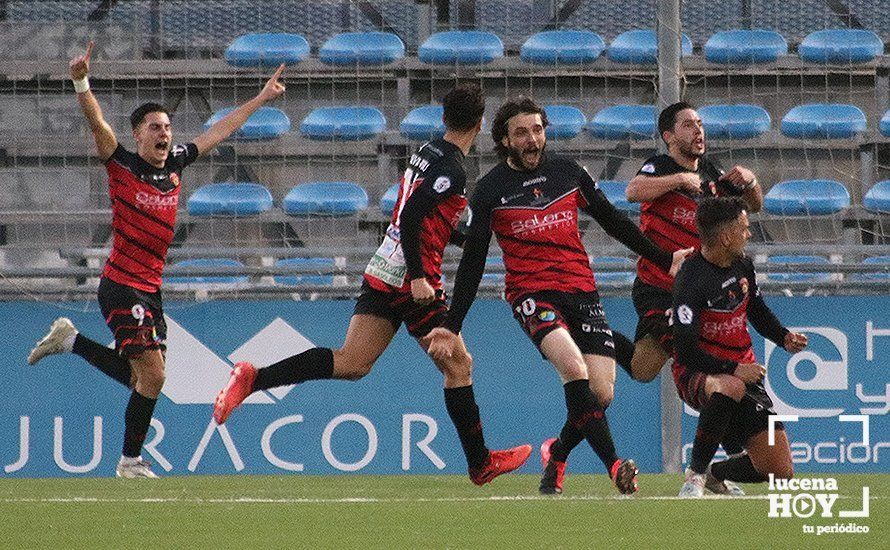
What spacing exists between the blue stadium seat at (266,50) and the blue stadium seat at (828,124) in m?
3.76

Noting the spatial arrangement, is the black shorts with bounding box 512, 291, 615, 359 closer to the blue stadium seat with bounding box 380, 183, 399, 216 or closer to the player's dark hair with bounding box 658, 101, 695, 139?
the player's dark hair with bounding box 658, 101, 695, 139

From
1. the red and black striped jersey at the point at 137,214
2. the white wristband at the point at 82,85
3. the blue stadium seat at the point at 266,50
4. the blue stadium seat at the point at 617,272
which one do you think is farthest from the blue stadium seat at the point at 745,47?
the white wristband at the point at 82,85

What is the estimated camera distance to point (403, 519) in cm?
571

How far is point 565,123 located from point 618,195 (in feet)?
2.25

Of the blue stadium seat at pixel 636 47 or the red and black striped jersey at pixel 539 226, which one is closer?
the red and black striped jersey at pixel 539 226

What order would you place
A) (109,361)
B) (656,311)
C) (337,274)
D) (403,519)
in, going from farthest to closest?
1. (337,274)
2. (109,361)
3. (656,311)
4. (403,519)

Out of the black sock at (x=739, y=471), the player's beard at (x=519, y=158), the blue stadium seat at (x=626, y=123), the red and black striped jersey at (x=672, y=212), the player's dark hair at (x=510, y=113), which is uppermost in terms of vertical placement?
the player's dark hair at (x=510, y=113)

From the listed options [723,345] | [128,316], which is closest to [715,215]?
[723,345]

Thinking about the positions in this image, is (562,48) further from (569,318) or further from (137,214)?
(569,318)

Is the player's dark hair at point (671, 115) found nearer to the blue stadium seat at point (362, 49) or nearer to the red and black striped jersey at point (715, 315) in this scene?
the red and black striped jersey at point (715, 315)

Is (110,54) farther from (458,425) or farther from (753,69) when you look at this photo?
(458,425)

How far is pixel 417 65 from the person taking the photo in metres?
12.2

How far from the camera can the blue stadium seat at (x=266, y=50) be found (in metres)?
12.8

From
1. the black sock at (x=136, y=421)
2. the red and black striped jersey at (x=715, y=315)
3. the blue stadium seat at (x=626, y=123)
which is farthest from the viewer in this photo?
the blue stadium seat at (x=626, y=123)
